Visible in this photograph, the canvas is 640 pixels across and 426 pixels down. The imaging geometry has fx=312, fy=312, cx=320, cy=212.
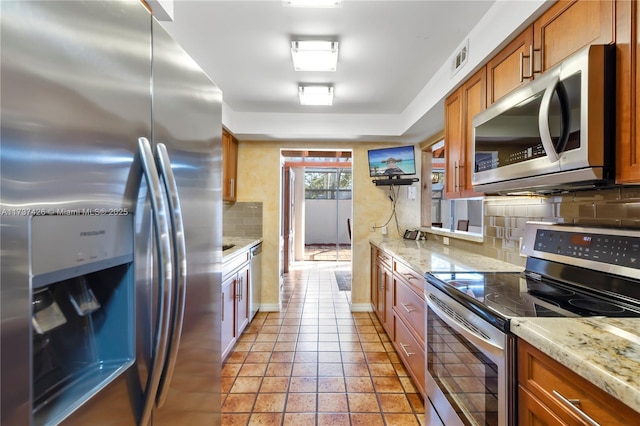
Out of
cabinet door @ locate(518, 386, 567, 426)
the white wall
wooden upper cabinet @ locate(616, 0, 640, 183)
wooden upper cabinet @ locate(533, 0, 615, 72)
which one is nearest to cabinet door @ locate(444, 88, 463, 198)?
wooden upper cabinet @ locate(533, 0, 615, 72)

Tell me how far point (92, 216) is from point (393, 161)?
3416 millimetres

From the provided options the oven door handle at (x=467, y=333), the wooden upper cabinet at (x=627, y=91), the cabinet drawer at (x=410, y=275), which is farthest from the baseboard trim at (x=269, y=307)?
the wooden upper cabinet at (x=627, y=91)

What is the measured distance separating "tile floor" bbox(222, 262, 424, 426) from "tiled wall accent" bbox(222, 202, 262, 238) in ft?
3.40

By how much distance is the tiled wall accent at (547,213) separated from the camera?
50.0 inches

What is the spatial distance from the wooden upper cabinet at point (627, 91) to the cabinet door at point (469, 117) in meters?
0.89

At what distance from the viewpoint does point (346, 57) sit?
2.29m

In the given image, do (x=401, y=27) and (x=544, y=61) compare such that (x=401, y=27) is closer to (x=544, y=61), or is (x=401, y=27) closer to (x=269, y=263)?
(x=544, y=61)

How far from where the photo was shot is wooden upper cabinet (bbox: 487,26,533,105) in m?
1.52

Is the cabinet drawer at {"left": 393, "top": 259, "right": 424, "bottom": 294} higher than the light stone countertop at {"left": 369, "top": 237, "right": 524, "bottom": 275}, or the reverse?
the light stone countertop at {"left": 369, "top": 237, "right": 524, "bottom": 275}

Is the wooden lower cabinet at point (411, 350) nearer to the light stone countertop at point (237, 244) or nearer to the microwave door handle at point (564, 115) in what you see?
the microwave door handle at point (564, 115)

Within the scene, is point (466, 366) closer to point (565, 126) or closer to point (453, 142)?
point (565, 126)

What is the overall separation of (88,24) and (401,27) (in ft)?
5.88

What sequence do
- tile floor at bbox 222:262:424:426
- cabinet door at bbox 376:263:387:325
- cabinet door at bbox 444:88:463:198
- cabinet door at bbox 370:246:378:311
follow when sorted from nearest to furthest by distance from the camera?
tile floor at bbox 222:262:424:426 < cabinet door at bbox 444:88:463:198 < cabinet door at bbox 376:263:387:325 < cabinet door at bbox 370:246:378:311

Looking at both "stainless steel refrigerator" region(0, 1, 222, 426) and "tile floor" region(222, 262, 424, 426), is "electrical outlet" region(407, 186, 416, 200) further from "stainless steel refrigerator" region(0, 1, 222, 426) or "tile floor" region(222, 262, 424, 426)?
"stainless steel refrigerator" region(0, 1, 222, 426)
